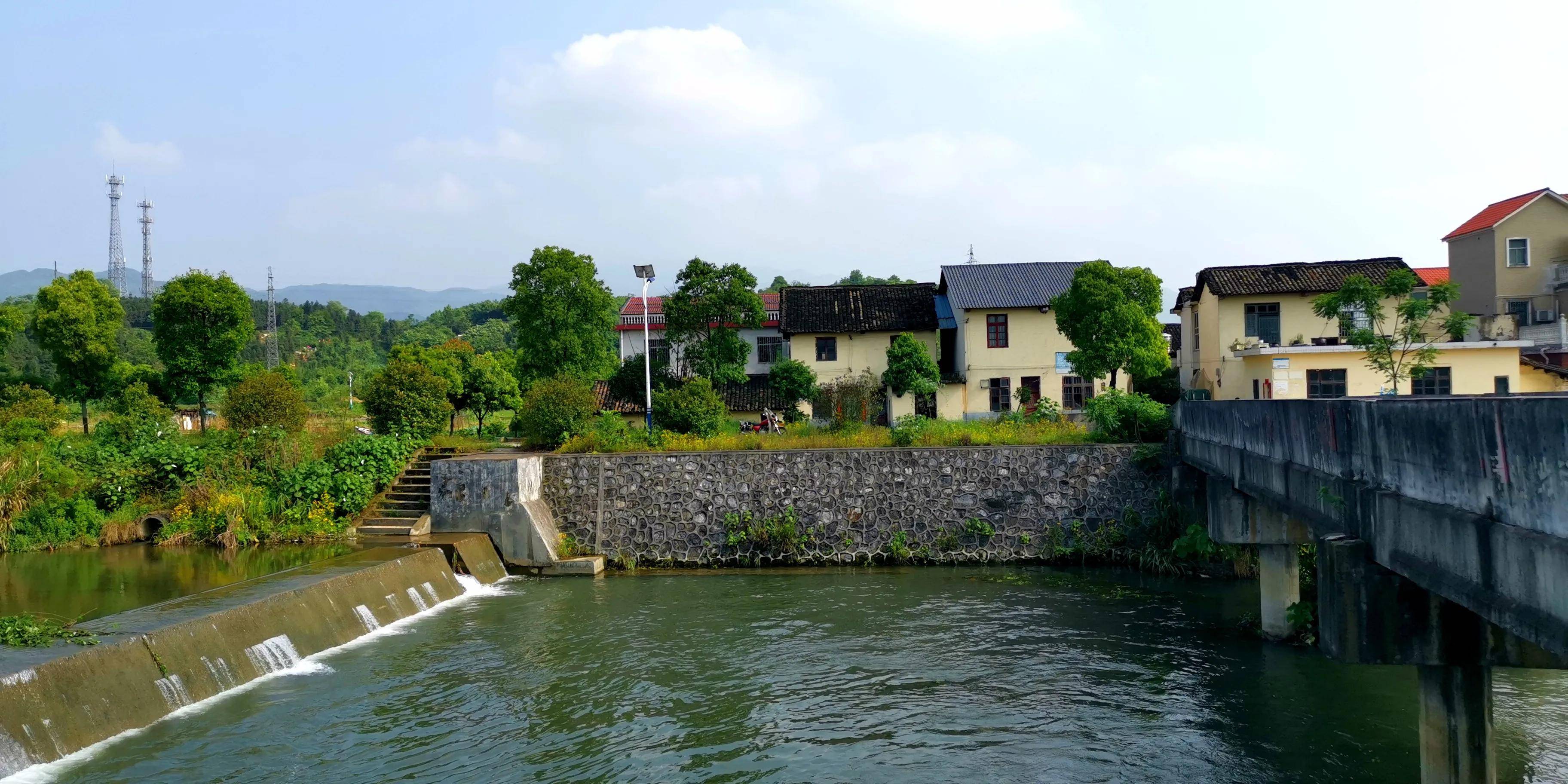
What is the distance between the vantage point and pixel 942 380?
35.8 metres

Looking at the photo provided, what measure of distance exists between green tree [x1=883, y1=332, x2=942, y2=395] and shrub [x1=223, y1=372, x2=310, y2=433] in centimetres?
1762

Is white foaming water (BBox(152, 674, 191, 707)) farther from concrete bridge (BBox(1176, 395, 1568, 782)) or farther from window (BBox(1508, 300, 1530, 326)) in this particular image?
window (BBox(1508, 300, 1530, 326))

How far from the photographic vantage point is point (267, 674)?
13.0m

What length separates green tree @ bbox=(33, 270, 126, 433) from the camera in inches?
1229

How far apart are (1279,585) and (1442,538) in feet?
29.6

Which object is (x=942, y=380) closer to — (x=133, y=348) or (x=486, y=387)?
(x=486, y=387)

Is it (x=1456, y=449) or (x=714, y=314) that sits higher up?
(x=714, y=314)

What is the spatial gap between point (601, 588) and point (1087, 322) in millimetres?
16236

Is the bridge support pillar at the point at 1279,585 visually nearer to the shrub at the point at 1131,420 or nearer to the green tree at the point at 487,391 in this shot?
the shrub at the point at 1131,420

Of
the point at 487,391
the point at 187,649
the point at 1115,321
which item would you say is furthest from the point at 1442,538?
the point at 487,391

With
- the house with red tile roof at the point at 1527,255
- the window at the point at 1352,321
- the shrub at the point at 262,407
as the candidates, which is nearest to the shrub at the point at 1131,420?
the window at the point at 1352,321

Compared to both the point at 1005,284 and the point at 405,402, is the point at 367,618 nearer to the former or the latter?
the point at 405,402

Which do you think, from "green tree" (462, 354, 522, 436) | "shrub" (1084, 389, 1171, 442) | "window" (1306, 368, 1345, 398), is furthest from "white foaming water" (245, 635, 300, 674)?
"window" (1306, 368, 1345, 398)

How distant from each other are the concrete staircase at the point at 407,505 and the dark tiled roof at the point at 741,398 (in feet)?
32.8
